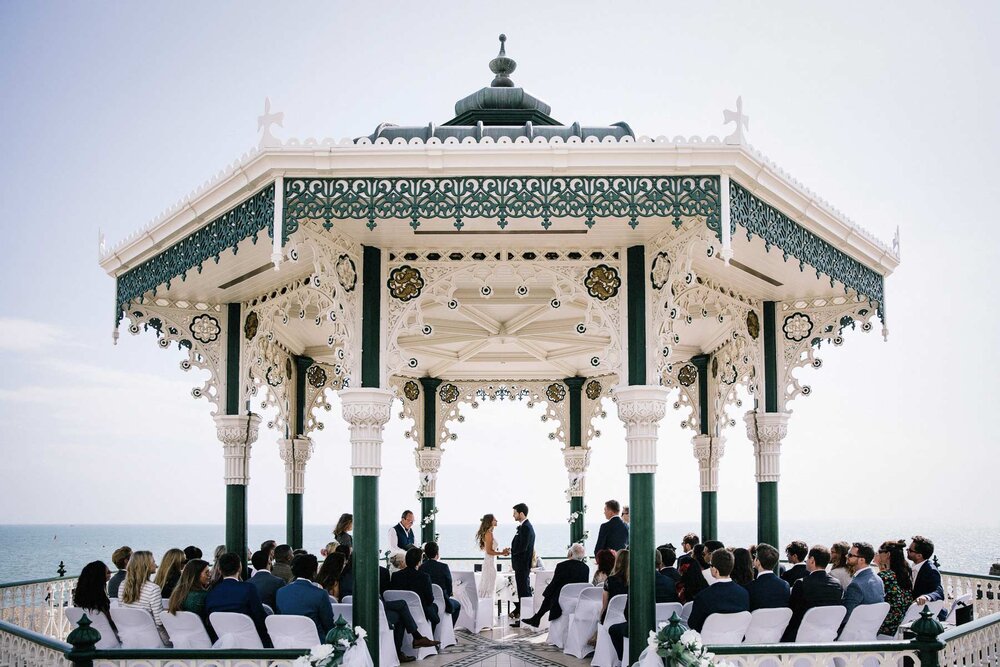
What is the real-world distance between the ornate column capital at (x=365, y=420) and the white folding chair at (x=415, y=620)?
55.6 inches

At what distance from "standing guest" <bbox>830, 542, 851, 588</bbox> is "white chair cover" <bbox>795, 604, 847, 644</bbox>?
633 millimetres

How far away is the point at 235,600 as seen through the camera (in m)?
6.79

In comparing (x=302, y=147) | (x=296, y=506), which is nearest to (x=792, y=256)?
(x=302, y=147)

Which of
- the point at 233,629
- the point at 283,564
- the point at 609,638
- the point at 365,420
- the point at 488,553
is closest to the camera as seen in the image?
the point at 233,629

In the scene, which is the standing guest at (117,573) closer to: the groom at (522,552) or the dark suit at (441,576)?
the dark suit at (441,576)

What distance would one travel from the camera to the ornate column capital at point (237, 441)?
983cm

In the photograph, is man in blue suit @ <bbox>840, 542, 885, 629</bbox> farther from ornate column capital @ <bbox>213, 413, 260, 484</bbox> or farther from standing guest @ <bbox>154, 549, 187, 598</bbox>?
ornate column capital @ <bbox>213, 413, 260, 484</bbox>

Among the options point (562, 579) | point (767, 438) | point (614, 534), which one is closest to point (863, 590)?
point (767, 438)

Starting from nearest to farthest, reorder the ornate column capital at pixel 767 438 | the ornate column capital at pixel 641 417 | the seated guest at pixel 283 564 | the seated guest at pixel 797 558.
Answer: the ornate column capital at pixel 641 417, the seated guest at pixel 797 558, the seated guest at pixel 283 564, the ornate column capital at pixel 767 438

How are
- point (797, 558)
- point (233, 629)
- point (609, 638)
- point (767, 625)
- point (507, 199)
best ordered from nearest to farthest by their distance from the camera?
point (507, 199) < point (233, 629) < point (767, 625) < point (609, 638) < point (797, 558)

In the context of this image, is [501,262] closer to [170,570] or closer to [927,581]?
[170,570]

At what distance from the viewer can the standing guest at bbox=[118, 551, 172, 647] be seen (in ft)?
22.4

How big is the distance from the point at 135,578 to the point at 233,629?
A: 773 mm

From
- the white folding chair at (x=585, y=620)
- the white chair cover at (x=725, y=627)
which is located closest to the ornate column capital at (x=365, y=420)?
the white folding chair at (x=585, y=620)
